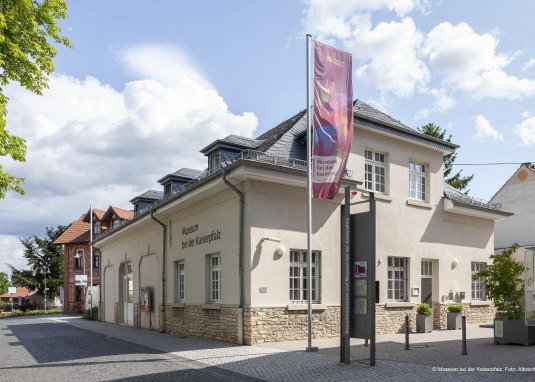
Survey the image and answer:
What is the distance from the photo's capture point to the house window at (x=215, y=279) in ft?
57.2

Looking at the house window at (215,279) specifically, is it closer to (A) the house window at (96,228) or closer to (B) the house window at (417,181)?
(B) the house window at (417,181)

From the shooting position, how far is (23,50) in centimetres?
1240

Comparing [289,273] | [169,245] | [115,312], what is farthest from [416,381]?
[115,312]

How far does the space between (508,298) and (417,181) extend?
6995mm

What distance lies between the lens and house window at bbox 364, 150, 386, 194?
62.8 feet

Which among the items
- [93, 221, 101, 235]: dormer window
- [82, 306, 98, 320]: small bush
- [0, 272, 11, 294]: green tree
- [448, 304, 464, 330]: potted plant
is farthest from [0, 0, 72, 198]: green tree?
[0, 272, 11, 294]: green tree

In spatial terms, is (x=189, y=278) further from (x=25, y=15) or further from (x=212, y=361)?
(x=25, y=15)

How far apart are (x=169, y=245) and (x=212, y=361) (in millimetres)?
9712

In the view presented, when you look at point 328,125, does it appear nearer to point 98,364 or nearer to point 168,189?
point 98,364

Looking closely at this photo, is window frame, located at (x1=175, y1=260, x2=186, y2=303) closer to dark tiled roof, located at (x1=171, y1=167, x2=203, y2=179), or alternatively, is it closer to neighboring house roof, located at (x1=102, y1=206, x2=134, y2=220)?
dark tiled roof, located at (x1=171, y1=167, x2=203, y2=179)

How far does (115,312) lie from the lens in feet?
93.4

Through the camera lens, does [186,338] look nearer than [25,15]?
No

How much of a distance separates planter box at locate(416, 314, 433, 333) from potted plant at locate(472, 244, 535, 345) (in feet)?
12.5

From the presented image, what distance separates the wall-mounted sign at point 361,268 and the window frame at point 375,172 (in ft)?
27.4
